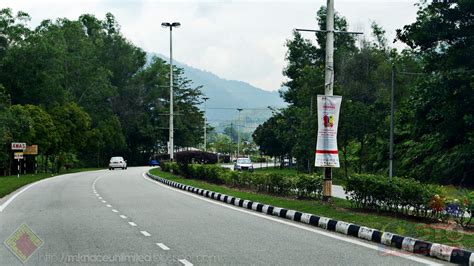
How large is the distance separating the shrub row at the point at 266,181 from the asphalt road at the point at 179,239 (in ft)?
8.74

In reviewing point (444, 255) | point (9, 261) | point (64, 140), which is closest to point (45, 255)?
point (9, 261)

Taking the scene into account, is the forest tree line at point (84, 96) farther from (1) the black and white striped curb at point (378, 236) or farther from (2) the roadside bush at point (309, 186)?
(1) the black and white striped curb at point (378, 236)

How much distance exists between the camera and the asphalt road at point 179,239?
861 cm

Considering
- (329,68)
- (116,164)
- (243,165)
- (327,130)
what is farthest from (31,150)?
(327,130)

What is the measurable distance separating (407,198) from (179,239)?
16.5ft

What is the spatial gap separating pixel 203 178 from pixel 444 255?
23.4 meters

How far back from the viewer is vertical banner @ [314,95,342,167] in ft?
50.7

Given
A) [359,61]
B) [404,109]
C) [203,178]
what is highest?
[359,61]

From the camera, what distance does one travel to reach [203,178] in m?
31.5

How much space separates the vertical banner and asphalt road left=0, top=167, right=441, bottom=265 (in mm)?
2400

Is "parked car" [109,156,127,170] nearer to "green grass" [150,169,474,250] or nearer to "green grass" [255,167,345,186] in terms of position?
"green grass" [255,167,345,186]

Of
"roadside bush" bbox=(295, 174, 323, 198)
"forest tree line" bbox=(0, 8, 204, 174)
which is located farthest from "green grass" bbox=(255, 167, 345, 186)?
"forest tree line" bbox=(0, 8, 204, 174)

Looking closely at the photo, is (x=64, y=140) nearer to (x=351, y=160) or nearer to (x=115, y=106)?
(x=351, y=160)

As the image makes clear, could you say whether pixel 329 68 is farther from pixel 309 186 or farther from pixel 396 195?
pixel 396 195
